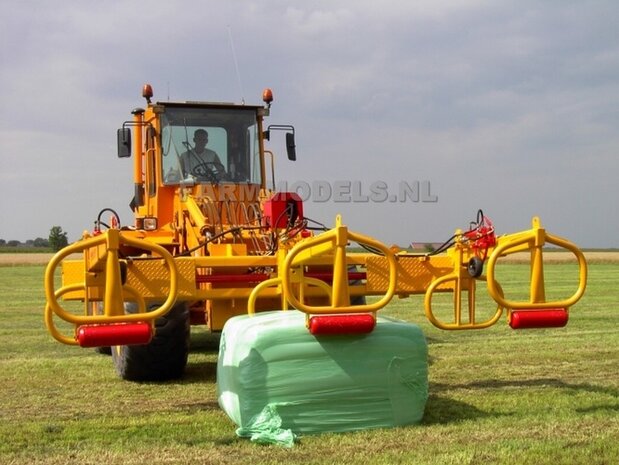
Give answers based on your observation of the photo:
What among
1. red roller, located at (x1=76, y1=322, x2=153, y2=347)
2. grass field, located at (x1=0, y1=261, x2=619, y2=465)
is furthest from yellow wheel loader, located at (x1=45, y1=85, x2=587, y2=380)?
grass field, located at (x1=0, y1=261, x2=619, y2=465)

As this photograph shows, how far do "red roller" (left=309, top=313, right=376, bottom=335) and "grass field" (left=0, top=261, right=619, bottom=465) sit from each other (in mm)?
641

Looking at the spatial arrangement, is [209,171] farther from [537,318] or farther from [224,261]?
[537,318]

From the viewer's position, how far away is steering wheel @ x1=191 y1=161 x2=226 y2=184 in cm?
823

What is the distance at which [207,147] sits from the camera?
835cm

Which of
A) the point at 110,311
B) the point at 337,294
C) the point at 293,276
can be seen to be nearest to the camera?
the point at 110,311

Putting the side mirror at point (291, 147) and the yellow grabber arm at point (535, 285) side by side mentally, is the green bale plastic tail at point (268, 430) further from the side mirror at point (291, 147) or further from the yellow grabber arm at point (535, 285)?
the side mirror at point (291, 147)

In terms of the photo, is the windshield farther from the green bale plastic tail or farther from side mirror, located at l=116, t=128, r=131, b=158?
the green bale plastic tail

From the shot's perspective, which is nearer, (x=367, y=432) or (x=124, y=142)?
(x=367, y=432)

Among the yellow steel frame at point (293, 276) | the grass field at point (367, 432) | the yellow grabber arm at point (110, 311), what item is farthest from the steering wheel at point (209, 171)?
the yellow grabber arm at point (110, 311)

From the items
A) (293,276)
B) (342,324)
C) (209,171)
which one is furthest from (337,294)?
(209,171)

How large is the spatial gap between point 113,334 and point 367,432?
168 cm

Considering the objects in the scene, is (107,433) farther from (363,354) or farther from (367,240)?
(367,240)

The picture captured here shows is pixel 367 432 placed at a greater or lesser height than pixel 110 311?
lesser

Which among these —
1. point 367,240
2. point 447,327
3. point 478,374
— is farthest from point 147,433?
point 478,374
